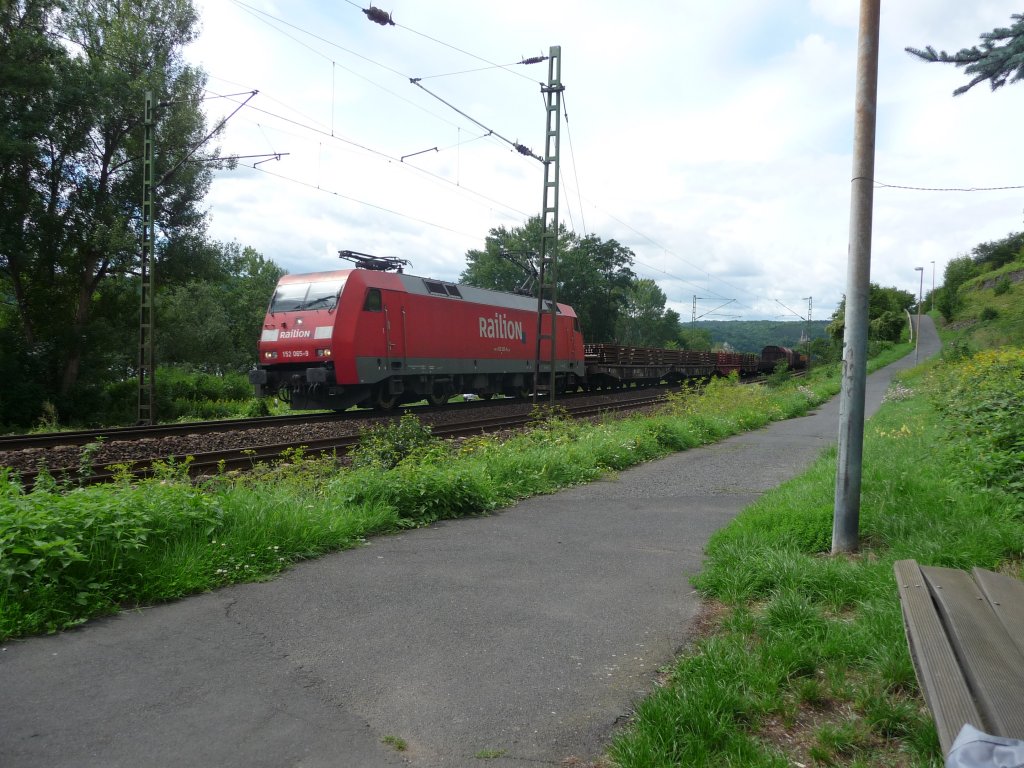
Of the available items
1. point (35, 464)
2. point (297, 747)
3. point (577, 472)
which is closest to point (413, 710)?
point (297, 747)

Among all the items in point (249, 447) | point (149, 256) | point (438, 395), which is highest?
point (149, 256)

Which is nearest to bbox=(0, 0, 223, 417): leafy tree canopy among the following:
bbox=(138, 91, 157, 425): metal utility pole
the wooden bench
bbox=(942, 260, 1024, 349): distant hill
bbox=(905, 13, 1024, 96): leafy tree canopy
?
bbox=(138, 91, 157, 425): metal utility pole

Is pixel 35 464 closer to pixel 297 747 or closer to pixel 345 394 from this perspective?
pixel 345 394

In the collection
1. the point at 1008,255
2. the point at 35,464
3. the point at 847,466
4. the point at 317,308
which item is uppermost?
the point at 1008,255

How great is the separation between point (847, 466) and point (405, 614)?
328cm

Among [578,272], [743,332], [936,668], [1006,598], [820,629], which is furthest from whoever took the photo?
[743,332]

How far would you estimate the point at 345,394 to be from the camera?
56.0ft

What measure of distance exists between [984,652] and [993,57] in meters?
7.51

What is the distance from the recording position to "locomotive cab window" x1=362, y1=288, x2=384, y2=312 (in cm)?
1652

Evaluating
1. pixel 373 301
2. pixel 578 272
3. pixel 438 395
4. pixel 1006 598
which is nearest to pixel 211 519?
pixel 1006 598

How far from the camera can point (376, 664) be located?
352 centimetres

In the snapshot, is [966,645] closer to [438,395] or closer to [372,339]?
[372,339]

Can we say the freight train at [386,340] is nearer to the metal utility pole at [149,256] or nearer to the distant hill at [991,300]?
the metal utility pole at [149,256]

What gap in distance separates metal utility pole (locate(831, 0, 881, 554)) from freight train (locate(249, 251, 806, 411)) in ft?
40.7
